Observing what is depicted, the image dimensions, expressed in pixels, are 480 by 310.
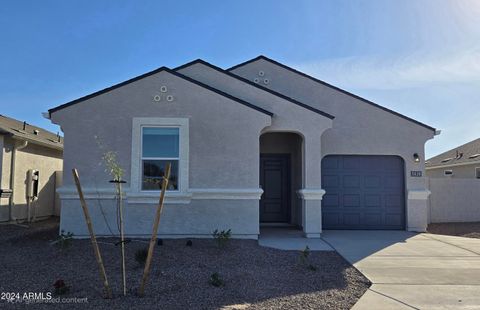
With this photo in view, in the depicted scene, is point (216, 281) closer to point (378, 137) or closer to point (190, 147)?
point (190, 147)

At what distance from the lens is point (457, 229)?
1348 cm

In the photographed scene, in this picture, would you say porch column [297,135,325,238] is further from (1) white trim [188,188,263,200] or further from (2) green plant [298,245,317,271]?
(2) green plant [298,245,317,271]

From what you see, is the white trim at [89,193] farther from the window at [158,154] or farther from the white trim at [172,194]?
the window at [158,154]

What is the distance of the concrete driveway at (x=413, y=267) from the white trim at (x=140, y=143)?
4.04 meters

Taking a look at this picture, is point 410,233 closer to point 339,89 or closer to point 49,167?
point 339,89

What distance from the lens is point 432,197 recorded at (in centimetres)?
1502

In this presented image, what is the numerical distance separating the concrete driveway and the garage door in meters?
0.73

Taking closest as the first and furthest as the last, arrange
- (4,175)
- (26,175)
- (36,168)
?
(4,175) → (26,175) → (36,168)

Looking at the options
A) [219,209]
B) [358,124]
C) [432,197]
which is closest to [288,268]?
[219,209]

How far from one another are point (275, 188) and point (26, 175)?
859 cm

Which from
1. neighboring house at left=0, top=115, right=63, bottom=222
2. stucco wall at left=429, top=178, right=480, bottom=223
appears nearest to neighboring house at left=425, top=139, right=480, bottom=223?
stucco wall at left=429, top=178, right=480, bottom=223

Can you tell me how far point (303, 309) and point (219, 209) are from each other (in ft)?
16.4

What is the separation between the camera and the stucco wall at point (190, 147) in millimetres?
9938

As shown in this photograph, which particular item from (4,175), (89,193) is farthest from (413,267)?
(4,175)
